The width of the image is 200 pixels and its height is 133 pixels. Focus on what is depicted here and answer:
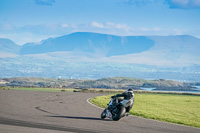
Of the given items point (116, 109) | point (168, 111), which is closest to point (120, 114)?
point (116, 109)

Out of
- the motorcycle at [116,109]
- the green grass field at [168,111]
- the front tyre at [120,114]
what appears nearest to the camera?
the front tyre at [120,114]

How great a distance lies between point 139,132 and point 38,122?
507 centimetres

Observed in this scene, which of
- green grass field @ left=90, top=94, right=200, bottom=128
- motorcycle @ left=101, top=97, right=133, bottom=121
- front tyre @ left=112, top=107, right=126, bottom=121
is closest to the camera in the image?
front tyre @ left=112, top=107, right=126, bottom=121

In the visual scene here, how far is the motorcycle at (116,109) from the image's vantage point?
20070 millimetres

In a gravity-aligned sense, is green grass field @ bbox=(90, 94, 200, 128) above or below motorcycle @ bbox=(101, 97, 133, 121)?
below

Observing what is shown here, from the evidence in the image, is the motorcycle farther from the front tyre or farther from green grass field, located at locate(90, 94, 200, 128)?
green grass field, located at locate(90, 94, 200, 128)

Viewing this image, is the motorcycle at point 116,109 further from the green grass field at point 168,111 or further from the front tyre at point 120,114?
the green grass field at point 168,111

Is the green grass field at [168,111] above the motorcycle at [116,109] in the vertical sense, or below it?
below

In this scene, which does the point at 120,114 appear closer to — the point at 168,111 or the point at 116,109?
the point at 116,109

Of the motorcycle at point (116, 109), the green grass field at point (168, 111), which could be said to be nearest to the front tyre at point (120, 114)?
the motorcycle at point (116, 109)

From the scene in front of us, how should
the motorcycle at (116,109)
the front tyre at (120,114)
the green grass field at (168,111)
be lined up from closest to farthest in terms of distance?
the front tyre at (120,114)
the motorcycle at (116,109)
the green grass field at (168,111)

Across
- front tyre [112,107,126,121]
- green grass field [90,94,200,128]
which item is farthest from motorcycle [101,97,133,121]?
green grass field [90,94,200,128]

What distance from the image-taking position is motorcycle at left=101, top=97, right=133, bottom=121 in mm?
20070

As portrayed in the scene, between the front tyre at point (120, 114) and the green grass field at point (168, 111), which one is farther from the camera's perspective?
the green grass field at point (168, 111)
